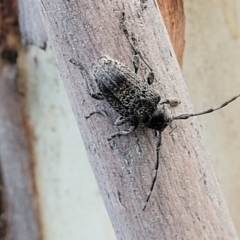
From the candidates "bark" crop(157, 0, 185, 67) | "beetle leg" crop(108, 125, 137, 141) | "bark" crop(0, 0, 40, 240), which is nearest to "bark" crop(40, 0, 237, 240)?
"beetle leg" crop(108, 125, 137, 141)

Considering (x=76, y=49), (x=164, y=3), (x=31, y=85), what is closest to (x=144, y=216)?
(x=76, y=49)

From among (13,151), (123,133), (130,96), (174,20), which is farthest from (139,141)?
(13,151)

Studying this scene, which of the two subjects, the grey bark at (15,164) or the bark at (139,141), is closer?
the bark at (139,141)

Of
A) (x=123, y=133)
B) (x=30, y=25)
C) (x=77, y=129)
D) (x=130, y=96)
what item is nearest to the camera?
(x=123, y=133)

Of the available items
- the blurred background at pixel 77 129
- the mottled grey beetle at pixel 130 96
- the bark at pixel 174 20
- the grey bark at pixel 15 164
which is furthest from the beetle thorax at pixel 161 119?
the grey bark at pixel 15 164

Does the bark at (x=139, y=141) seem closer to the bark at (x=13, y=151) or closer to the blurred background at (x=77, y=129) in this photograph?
the blurred background at (x=77, y=129)

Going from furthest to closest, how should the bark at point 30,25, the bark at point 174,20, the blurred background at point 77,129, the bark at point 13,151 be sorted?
the bark at point 13,151, the blurred background at point 77,129, the bark at point 30,25, the bark at point 174,20

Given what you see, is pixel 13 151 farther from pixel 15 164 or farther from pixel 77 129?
pixel 77 129
